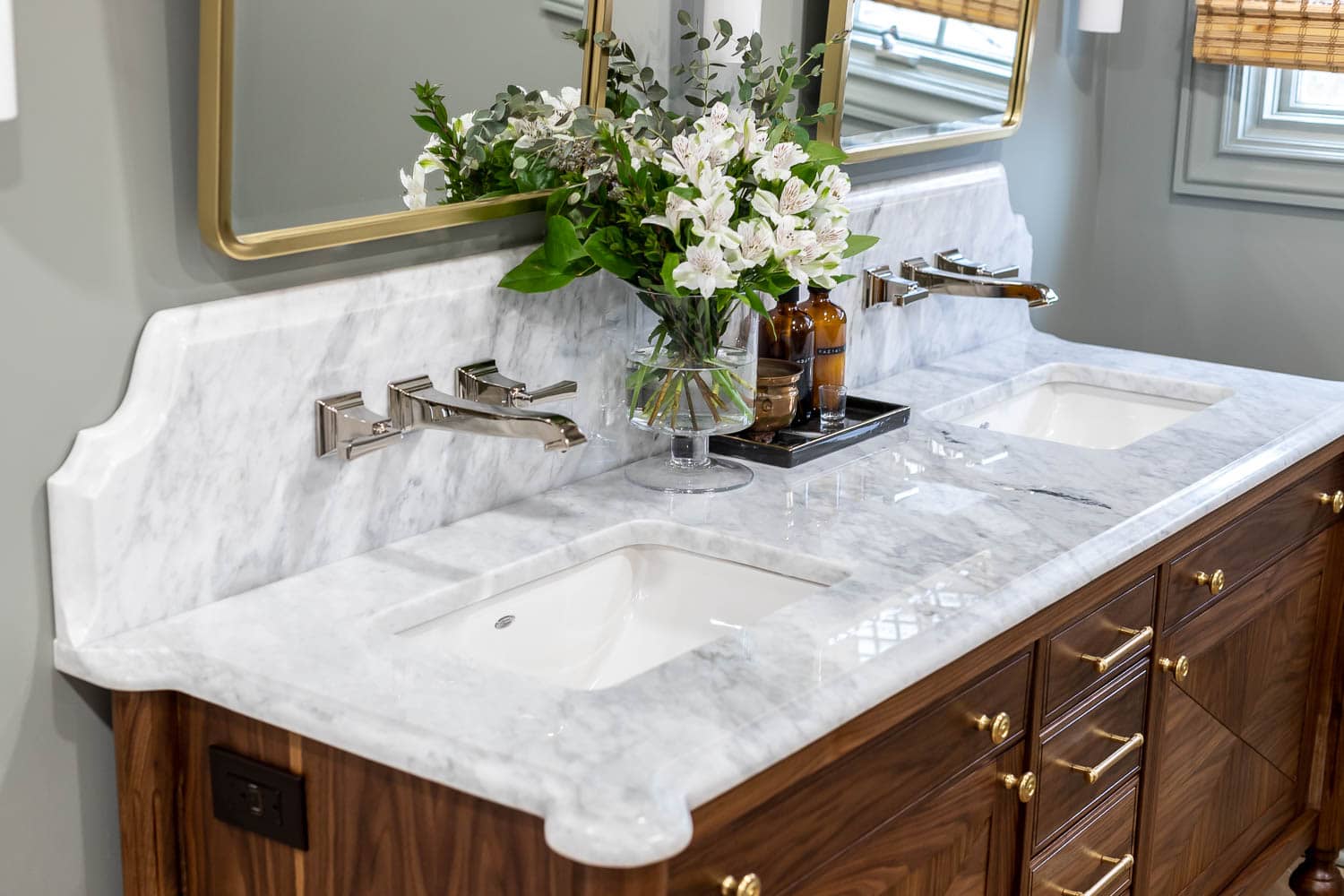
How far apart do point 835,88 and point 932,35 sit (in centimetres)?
24

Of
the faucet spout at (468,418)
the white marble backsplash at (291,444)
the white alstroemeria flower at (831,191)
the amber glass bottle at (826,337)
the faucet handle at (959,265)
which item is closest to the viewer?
the white marble backsplash at (291,444)

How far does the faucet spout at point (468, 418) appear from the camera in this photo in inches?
56.6

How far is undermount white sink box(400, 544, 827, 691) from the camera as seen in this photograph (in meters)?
1.55

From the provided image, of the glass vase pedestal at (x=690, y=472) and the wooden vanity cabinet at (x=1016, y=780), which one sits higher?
the glass vase pedestal at (x=690, y=472)

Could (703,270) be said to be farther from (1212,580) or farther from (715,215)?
(1212,580)

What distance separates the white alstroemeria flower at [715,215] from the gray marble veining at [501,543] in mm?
228

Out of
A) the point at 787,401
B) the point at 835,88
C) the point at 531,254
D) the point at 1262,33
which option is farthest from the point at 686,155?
the point at 1262,33

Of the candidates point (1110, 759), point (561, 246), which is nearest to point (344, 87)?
point (561, 246)

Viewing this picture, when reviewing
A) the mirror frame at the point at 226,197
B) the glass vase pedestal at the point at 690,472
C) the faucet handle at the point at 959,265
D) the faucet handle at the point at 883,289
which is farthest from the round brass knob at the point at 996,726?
the faucet handle at the point at 959,265

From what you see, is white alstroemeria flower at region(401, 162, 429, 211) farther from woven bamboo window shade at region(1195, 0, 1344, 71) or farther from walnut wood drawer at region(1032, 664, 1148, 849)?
woven bamboo window shade at region(1195, 0, 1344, 71)

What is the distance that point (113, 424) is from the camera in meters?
1.33

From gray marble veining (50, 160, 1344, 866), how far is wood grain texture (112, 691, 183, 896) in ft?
0.16

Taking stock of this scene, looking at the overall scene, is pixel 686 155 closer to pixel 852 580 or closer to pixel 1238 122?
pixel 852 580

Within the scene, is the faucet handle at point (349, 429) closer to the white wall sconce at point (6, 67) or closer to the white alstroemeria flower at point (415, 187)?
the white alstroemeria flower at point (415, 187)
